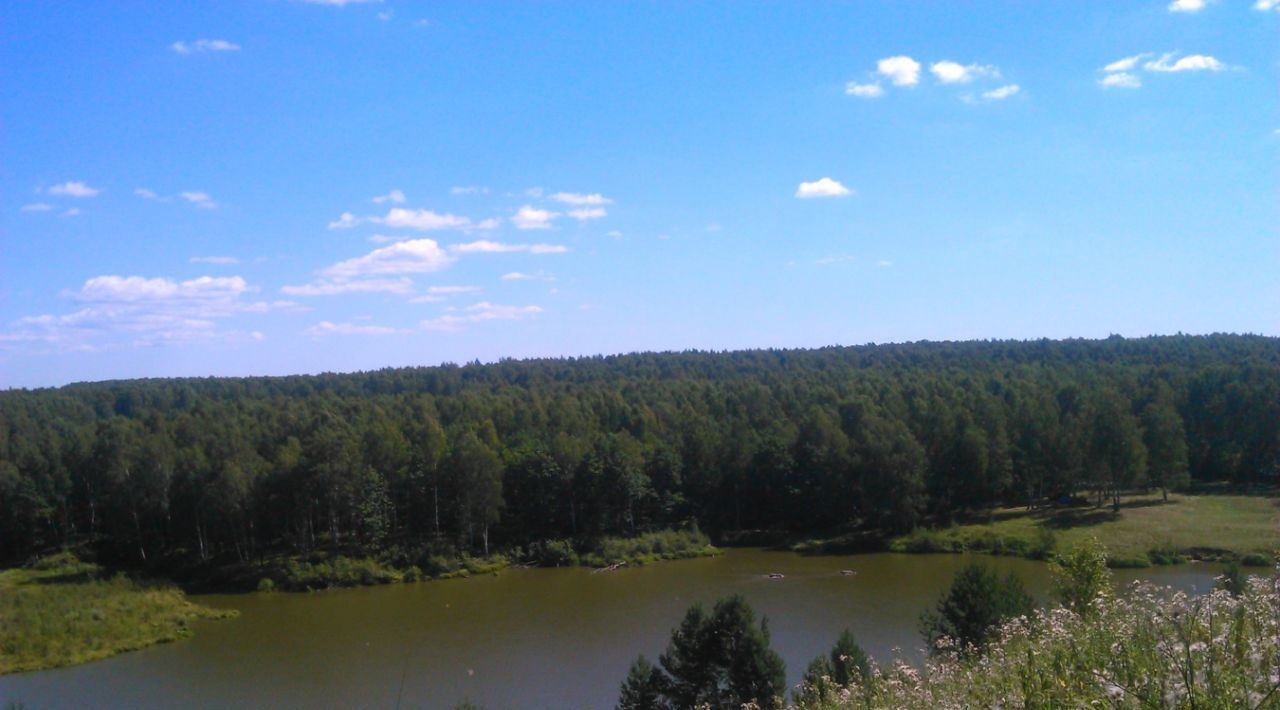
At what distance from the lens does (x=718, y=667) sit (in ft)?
48.8

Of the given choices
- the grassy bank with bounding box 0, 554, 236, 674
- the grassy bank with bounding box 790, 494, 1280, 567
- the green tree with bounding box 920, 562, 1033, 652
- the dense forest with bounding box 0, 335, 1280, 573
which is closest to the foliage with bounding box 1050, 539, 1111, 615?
the green tree with bounding box 920, 562, 1033, 652

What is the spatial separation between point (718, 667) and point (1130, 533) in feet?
86.5

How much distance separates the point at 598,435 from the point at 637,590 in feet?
52.9

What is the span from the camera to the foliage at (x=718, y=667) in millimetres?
14492

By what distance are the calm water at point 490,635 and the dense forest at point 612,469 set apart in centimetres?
544

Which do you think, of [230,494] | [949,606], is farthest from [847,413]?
[949,606]

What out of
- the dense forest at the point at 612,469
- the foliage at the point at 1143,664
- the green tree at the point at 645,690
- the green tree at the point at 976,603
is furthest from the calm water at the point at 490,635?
the foliage at the point at 1143,664

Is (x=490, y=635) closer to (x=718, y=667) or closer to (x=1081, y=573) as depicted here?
(x=718, y=667)

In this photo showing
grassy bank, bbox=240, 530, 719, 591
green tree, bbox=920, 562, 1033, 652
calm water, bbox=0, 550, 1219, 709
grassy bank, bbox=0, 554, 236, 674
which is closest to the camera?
green tree, bbox=920, 562, 1033, 652

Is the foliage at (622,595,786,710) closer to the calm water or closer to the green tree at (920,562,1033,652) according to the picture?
the green tree at (920,562,1033,652)

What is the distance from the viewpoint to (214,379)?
99812 millimetres

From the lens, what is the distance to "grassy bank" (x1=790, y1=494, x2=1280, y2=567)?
31.3m

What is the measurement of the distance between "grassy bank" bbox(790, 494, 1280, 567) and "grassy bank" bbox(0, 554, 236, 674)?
25728 mm

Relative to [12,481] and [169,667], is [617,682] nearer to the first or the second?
[169,667]
